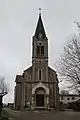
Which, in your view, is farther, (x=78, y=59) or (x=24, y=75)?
(x=24, y=75)

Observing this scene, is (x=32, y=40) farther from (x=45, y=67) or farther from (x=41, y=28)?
(x=45, y=67)

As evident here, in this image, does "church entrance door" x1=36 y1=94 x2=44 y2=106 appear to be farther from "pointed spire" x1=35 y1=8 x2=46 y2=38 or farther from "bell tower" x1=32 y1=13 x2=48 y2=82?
"pointed spire" x1=35 y1=8 x2=46 y2=38

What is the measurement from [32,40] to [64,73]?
3707 centimetres

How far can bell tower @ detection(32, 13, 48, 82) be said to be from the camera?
54394 millimetres

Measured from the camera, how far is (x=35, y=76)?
5434 centimetres

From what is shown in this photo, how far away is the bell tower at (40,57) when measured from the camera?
2141 inches

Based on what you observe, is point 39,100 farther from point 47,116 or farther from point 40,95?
point 47,116

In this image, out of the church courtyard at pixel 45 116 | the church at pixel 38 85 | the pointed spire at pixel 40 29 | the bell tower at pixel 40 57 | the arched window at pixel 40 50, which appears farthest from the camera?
the pointed spire at pixel 40 29

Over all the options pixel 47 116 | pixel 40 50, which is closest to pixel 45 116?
pixel 47 116

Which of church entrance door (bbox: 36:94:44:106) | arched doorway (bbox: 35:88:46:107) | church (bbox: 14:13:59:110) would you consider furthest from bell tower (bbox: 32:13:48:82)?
church entrance door (bbox: 36:94:44:106)

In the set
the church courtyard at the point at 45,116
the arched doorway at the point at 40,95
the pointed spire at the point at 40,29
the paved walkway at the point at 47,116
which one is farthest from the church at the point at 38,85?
the paved walkway at the point at 47,116

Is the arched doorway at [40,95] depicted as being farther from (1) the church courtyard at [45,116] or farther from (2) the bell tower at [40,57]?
(1) the church courtyard at [45,116]

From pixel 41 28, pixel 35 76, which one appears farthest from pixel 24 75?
pixel 41 28

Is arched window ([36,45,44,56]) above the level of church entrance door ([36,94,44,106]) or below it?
above
